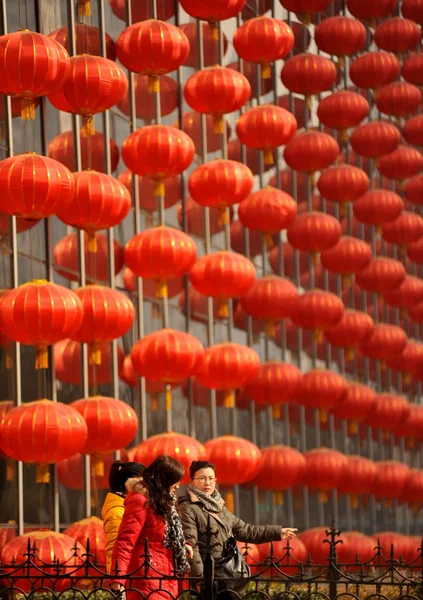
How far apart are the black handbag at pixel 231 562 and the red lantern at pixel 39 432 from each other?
3.00m

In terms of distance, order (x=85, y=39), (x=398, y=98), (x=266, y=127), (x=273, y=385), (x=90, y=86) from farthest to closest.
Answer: (x=398, y=98) < (x=273, y=385) < (x=266, y=127) < (x=85, y=39) < (x=90, y=86)

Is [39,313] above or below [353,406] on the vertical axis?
above

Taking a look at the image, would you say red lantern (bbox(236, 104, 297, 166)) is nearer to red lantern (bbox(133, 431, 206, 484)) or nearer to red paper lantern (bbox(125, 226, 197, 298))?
red paper lantern (bbox(125, 226, 197, 298))

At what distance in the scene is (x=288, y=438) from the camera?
17.9 meters

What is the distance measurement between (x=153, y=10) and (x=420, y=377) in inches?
266

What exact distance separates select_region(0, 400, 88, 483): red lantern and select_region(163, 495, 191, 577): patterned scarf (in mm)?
3543

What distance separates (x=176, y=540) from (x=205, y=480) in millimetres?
731

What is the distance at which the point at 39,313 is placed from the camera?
10.7 m

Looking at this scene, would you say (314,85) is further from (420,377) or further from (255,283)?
(420,377)

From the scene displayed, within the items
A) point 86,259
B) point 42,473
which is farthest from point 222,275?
point 42,473

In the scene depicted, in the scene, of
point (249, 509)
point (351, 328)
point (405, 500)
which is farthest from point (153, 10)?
point (405, 500)

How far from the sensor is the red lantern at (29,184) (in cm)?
1072

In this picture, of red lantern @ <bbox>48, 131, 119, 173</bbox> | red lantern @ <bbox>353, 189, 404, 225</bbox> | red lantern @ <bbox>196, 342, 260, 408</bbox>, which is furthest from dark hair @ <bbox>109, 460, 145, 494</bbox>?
red lantern @ <bbox>353, 189, 404, 225</bbox>

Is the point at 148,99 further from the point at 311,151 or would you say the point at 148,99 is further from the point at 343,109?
the point at 343,109
